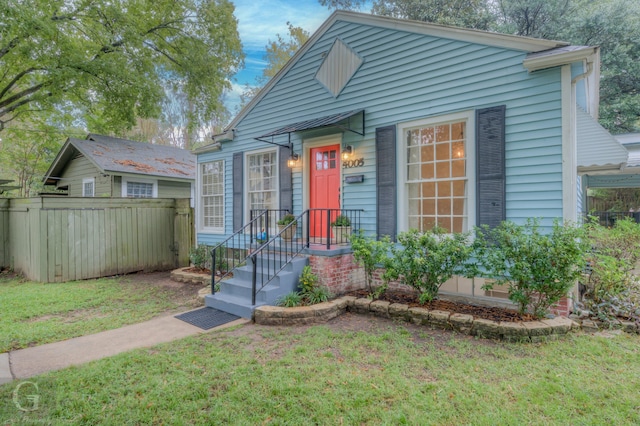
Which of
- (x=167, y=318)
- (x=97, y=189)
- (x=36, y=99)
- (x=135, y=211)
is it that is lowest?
(x=167, y=318)

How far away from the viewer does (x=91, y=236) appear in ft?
24.6

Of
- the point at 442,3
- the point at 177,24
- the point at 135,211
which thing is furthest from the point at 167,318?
the point at 442,3

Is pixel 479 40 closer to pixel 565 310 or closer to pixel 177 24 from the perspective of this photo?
pixel 565 310

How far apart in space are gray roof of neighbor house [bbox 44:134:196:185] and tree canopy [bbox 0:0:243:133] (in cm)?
87

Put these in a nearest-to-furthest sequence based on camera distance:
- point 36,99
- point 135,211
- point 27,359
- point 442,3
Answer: point 27,359, point 135,211, point 36,99, point 442,3

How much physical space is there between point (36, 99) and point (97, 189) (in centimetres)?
332

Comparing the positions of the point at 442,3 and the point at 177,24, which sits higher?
the point at 442,3

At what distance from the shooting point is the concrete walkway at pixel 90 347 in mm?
3105

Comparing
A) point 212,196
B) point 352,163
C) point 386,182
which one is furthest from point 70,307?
point 386,182

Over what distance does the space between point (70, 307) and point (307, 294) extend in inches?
153

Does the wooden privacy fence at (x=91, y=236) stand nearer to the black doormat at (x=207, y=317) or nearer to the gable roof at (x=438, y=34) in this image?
the black doormat at (x=207, y=317)

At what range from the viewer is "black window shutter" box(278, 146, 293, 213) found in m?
6.70

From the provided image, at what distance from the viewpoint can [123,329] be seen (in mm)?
4199

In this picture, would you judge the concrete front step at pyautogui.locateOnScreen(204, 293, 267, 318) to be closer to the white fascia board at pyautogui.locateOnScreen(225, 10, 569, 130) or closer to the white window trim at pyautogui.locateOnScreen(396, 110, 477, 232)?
the white window trim at pyautogui.locateOnScreen(396, 110, 477, 232)
